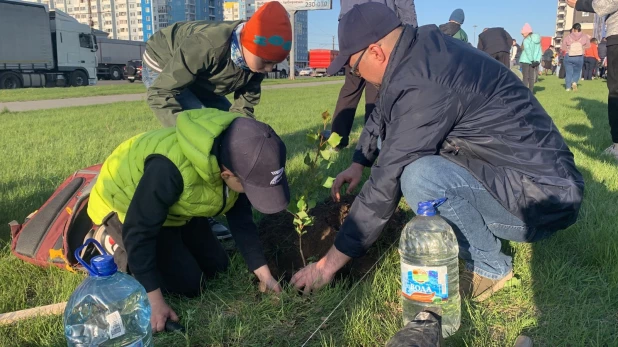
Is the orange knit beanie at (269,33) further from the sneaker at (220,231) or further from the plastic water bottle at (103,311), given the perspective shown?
the plastic water bottle at (103,311)

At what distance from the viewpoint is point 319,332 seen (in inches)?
85.4

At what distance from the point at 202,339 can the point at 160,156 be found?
809 millimetres

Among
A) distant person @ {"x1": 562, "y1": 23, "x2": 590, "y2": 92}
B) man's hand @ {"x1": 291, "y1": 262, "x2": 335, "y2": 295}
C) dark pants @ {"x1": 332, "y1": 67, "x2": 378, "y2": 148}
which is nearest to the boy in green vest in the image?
man's hand @ {"x1": 291, "y1": 262, "x2": 335, "y2": 295}

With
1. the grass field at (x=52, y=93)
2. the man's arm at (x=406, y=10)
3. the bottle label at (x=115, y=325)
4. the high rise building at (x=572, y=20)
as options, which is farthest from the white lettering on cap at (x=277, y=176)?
the high rise building at (x=572, y=20)

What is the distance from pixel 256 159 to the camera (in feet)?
6.51

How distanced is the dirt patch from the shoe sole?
0.64 meters

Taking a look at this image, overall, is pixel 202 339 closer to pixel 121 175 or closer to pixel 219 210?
pixel 219 210

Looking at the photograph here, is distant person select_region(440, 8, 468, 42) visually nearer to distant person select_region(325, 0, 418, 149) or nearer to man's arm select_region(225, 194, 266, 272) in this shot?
distant person select_region(325, 0, 418, 149)

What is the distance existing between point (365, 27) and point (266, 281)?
4.39 ft

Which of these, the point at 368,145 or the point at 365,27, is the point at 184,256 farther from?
the point at 365,27

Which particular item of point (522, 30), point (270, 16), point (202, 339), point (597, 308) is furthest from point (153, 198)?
point (522, 30)

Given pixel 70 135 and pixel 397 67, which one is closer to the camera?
pixel 397 67

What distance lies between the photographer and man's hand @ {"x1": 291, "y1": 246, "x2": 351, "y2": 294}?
7.91ft

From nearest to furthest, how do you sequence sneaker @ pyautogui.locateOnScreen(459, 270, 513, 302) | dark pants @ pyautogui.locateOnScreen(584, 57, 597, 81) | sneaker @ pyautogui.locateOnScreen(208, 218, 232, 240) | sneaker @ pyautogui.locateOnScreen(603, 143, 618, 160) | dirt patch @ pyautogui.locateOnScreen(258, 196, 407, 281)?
sneaker @ pyautogui.locateOnScreen(459, 270, 513, 302) → dirt patch @ pyautogui.locateOnScreen(258, 196, 407, 281) → sneaker @ pyautogui.locateOnScreen(208, 218, 232, 240) → sneaker @ pyautogui.locateOnScreen(603, 143, 618, 160) → dark pants @ pyautogui.locateOnScreen(584, 57, 597, 81)
